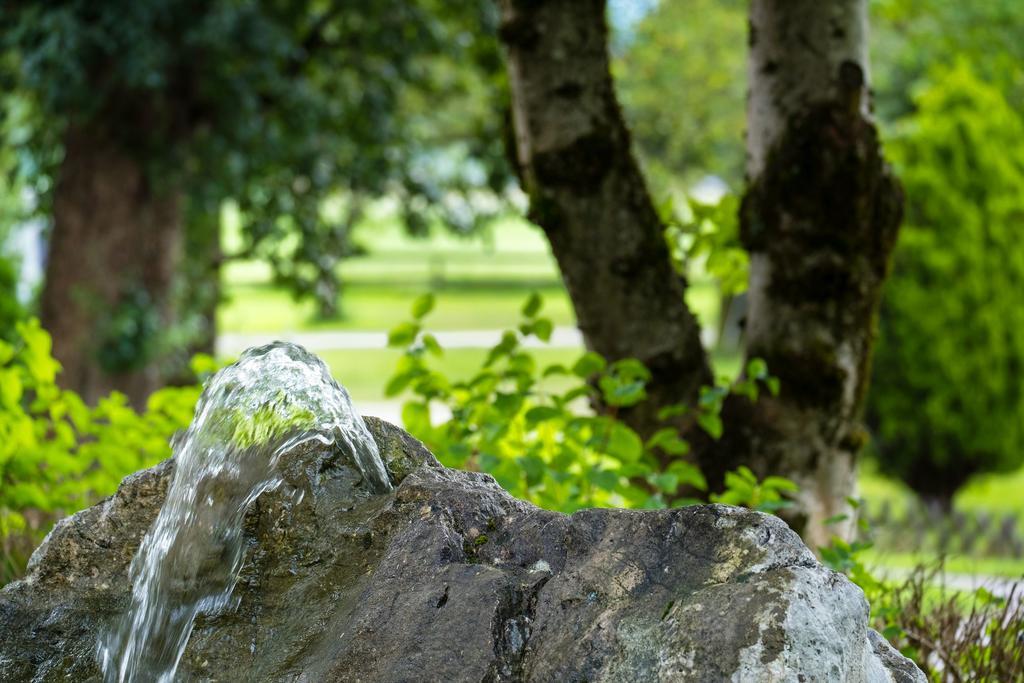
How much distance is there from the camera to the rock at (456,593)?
5.14 ft

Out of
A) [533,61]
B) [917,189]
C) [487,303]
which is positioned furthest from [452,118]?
[487,303]

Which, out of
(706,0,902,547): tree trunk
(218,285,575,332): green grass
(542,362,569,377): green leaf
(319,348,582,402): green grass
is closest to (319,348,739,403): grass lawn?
(319,348,582,402): green grass

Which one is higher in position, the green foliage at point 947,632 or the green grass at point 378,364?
the green foliage at point 947,632

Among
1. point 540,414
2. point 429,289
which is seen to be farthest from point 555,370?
point 429,289

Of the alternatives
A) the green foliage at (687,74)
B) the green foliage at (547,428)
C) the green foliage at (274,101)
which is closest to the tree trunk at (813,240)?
the green foliage at (547,428)

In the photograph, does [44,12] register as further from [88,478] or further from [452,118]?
[452,118]

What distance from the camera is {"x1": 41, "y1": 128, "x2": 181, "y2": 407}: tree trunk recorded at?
26.5ft

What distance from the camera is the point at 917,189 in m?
10.5

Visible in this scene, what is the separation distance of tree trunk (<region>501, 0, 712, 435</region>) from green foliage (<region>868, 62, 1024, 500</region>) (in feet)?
23.4

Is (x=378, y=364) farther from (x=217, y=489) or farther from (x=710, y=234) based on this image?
(x=217, y=489)

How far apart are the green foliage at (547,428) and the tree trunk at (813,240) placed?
19 centimetres

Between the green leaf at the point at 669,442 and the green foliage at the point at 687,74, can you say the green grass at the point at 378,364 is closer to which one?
the green foliage at the point at 687,74

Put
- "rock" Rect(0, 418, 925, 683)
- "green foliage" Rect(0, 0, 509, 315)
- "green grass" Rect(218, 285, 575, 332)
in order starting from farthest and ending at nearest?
"green grass" Rect(218, 285, 575, 332), "green foliage" Rect(0, 0, 509, 315), "rock" Rect(0, 418, 925, 683)

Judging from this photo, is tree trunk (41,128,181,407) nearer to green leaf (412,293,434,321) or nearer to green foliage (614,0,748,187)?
green leaf (412,293,434,321)
